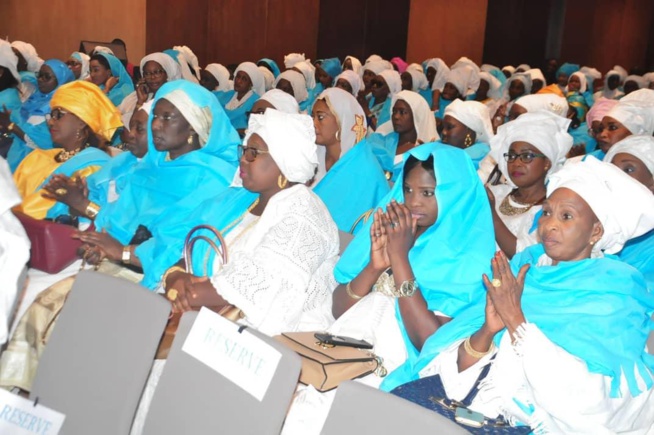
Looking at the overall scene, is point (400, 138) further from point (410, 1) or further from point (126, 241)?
point (410, 1)

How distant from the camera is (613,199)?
2311 millimetres

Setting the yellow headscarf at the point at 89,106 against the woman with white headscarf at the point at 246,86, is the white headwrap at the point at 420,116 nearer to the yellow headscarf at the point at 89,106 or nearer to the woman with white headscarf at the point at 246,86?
the yellow headscarf at the point at 89,106

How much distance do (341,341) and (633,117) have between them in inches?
145

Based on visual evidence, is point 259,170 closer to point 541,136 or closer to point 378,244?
point 378,244

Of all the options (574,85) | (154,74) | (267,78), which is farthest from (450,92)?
(154,74)

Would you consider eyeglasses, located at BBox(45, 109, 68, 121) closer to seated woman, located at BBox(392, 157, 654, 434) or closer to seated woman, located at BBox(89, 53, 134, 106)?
seated woman, located at BBox(392, 157, 654, 434)

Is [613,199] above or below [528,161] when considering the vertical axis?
above

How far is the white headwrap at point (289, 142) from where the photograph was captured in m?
3.18

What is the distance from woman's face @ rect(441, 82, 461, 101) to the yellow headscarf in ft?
22.6

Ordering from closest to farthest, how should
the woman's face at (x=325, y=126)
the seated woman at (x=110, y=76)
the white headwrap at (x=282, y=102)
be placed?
the woman's face at (x=325, y=126)
the white headwrap at (x=282, y=102)
the seated woman at (x=110, y=76)

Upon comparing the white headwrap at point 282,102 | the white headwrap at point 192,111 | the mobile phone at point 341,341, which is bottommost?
the mobile phone at point 341,341

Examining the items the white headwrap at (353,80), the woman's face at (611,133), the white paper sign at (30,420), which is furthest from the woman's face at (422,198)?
the white headwrap at (353,80)

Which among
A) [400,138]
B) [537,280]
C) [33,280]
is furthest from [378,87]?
[537,280]

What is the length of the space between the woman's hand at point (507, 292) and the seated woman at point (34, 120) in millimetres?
4327
